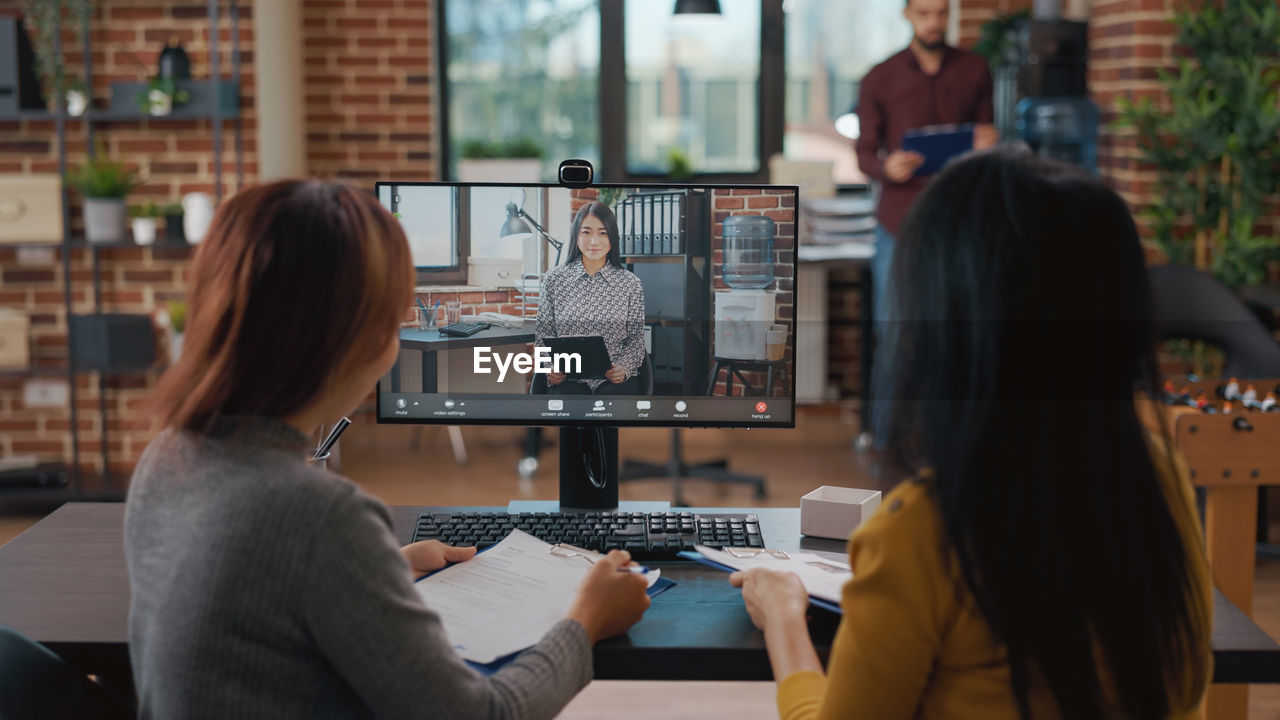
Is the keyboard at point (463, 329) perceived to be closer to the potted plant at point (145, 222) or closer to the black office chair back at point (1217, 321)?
the black office chair back at point (1217, 321)

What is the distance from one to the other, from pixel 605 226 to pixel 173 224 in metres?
2.74

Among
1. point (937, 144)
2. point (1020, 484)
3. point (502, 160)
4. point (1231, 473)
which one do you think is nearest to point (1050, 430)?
point (1020, 484)

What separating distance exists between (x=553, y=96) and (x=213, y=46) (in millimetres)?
1753

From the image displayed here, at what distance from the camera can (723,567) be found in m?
1.34

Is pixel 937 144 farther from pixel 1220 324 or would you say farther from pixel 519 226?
pixel 519 226

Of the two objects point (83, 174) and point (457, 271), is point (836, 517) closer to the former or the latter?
point (457, 271)

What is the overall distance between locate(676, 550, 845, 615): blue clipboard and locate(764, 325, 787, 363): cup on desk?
290 mm

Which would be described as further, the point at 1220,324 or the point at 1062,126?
the point at 1062,126

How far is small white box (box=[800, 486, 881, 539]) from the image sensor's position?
4.98 feet

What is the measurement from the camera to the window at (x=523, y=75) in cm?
524

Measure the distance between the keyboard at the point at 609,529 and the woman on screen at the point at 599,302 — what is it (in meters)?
0.18

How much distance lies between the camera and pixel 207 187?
400 centimetres

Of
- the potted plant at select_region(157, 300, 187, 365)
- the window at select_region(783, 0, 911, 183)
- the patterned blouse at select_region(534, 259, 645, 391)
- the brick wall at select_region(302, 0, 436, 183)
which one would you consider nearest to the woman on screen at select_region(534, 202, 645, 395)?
the patterned blouse at select_region(534, 259, 645, 391)

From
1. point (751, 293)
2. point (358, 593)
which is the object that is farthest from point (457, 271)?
point (358, 593)
